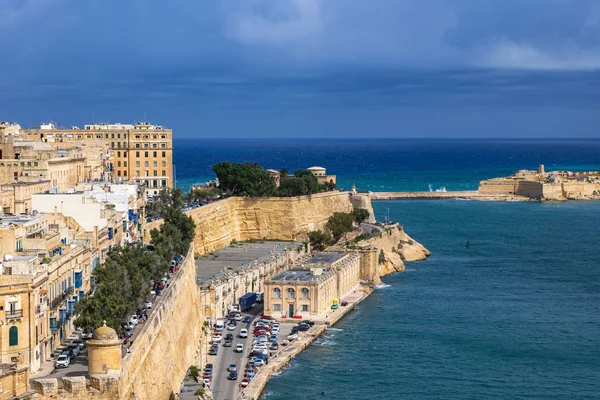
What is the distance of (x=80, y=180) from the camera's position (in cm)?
6262

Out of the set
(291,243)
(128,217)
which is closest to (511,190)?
(291,243)

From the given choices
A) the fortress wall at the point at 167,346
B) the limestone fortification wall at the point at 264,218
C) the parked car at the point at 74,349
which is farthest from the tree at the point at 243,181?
the parked car at the point at 74,349

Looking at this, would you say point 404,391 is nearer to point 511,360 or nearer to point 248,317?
point 511,360

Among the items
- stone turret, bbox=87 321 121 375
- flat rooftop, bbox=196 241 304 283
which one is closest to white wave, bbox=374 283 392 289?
flat rooftop, bbox=196 241 304 283

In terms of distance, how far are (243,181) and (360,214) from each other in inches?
437

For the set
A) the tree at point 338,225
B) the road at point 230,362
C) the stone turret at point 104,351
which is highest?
the tree at point 338,225

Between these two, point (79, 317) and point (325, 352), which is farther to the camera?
point (325, 352)

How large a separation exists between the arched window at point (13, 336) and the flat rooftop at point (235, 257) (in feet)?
79.4

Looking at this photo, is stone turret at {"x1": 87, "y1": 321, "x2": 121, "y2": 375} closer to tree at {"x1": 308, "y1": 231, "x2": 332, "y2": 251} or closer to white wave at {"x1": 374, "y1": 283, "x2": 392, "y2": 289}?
white wave at {"x1": 374, "y1": 283, "x2": 392, "y2": 289}

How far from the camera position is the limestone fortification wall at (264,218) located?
70.9 m

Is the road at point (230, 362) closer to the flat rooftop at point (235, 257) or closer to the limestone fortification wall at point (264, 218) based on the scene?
the flat rooftop at point (235, 257)

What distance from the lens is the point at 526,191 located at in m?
136

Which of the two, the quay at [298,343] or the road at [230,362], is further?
the quay at [298,343]

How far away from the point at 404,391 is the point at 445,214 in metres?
71.6
